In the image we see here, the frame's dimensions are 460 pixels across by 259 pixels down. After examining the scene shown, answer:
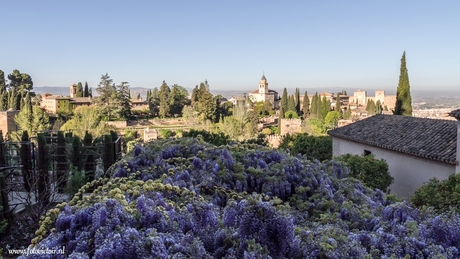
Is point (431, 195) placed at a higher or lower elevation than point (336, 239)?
lower

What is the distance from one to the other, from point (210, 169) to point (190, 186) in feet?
1.59

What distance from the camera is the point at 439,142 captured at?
32.7ft

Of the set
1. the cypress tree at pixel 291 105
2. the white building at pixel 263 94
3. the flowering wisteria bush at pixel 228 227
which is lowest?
the flowering wisteria bush at pixel 228 227

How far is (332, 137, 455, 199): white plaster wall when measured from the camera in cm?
932

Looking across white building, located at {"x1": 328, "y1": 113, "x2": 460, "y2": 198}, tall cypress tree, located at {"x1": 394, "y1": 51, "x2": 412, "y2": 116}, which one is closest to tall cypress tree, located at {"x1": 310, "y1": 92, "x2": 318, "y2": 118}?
tall cypress tree, located at {"x1": 394, "y1": 51, "x2": 412, "y2": 116}

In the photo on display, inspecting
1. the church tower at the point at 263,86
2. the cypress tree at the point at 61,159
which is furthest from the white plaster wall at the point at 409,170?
the church tower at the point at 263,86

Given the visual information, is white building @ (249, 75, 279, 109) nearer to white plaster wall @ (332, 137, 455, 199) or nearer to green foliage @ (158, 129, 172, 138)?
green foliage @ (158, 129, 172, 138)

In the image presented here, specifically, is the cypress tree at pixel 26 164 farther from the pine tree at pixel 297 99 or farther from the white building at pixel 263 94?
the white building at pixel 263 94

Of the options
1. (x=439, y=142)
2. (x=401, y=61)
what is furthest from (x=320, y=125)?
(x=439, y=142)

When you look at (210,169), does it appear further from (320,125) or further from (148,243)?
(320,125)

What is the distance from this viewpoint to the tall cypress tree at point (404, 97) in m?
21.3

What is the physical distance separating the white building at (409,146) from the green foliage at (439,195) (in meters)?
2.83

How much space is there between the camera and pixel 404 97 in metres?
21.5

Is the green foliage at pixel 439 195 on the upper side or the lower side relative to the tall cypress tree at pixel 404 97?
lower
